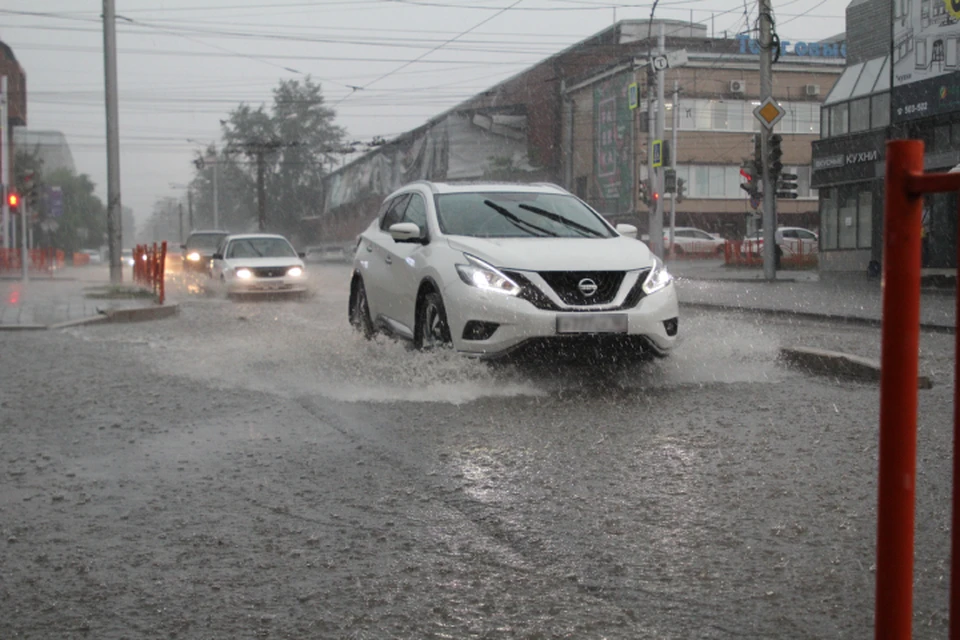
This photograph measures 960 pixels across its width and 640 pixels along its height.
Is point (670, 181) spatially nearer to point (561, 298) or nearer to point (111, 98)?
point (111, 98)

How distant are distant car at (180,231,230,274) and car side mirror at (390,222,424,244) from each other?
20.2 meters

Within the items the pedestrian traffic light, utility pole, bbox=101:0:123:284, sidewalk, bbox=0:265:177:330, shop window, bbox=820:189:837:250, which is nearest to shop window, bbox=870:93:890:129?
shop window, bbox=820:189:837:250

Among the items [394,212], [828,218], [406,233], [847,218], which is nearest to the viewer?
[406,233]

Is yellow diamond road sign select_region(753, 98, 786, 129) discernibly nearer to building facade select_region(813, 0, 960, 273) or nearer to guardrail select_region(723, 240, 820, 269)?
building facade select_region(813, 0, 960, 273)

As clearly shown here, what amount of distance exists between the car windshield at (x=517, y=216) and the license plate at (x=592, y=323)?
4.50 ft

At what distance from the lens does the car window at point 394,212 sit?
10.7 meters

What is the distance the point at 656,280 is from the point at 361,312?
3.98 meters

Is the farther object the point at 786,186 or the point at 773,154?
the point at 786,186

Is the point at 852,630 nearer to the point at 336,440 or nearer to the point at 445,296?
the point at 336,440

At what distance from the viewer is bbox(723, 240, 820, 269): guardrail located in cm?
3722

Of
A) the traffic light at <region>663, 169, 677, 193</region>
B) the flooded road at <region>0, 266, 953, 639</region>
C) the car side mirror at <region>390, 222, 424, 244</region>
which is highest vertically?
the traffic light at <region>663, 169, 677, 193</region>

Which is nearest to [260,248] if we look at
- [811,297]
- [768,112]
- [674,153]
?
[811,297]

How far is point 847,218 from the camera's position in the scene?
31547 mm

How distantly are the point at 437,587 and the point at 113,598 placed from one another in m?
1.05
